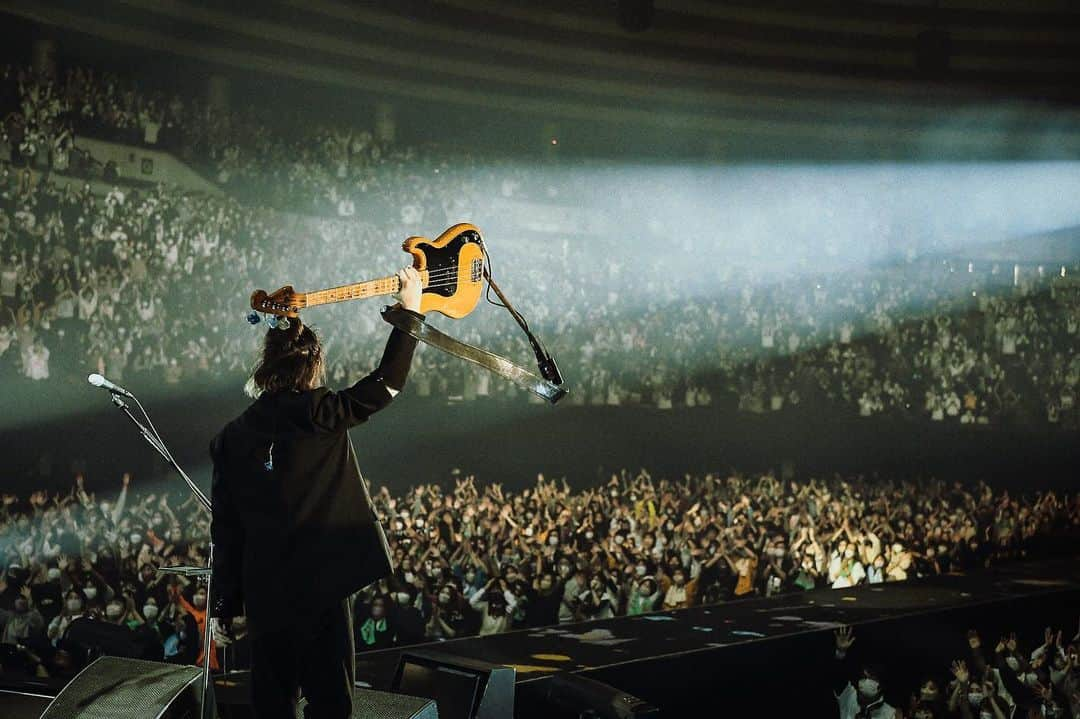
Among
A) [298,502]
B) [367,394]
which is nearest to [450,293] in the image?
[367,394]

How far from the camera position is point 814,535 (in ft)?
21.3

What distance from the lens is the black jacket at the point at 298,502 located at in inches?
77.4

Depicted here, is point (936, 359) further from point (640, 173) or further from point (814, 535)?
point (640, 173)

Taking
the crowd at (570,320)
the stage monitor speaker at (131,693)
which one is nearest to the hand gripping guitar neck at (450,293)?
the stage monitor speaker at (131,693)

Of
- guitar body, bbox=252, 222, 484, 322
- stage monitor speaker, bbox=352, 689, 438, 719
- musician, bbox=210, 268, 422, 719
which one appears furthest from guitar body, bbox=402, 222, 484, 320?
stage monitor speaker, bbox=352, 689, 438, 719

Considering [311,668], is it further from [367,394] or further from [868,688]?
[868,688]

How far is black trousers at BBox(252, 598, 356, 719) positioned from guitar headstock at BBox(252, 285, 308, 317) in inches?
23.1

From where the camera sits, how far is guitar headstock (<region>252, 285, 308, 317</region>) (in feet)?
6.56

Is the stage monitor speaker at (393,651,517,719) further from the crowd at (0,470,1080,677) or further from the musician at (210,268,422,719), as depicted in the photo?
the crowd at (0,470,1080,677)

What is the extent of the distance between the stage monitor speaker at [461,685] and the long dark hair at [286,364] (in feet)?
3.13

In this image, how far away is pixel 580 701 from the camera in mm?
3096

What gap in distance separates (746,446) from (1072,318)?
291cm

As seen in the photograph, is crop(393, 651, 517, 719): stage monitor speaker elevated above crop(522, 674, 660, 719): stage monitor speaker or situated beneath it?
elevated above

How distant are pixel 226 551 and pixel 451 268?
2.55ft
